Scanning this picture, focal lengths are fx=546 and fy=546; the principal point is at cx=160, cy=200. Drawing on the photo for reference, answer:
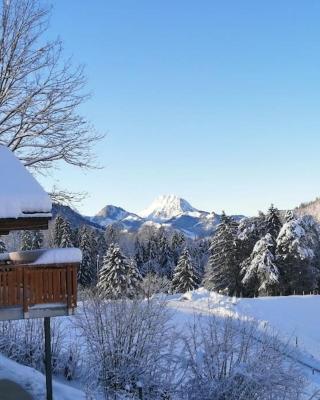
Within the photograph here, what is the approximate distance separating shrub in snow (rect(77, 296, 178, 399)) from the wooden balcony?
15.3 feet

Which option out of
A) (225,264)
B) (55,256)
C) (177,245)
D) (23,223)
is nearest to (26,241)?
(225,264)

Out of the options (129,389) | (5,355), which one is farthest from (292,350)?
(5,355)

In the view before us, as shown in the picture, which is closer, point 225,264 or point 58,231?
point 225,264

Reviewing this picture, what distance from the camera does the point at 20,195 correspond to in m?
9.46

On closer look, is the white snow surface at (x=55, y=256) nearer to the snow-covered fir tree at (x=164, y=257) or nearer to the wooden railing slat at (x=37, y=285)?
the wooden railing slat at (x=37, y=285)

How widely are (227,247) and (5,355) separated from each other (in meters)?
36.9

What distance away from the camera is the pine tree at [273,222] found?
5247cm

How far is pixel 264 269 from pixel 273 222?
8.47m

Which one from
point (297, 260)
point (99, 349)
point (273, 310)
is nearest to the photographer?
point (99, 349)

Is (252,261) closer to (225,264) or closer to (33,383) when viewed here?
(225,264)

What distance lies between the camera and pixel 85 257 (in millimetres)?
65250

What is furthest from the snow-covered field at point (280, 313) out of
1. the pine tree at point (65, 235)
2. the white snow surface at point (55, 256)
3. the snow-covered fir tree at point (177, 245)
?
the snow-covered fir tree at point (177, 245)

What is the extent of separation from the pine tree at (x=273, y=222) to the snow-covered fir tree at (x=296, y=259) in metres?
3.28

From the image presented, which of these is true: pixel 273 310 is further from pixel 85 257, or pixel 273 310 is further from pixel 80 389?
pixel 85 257
